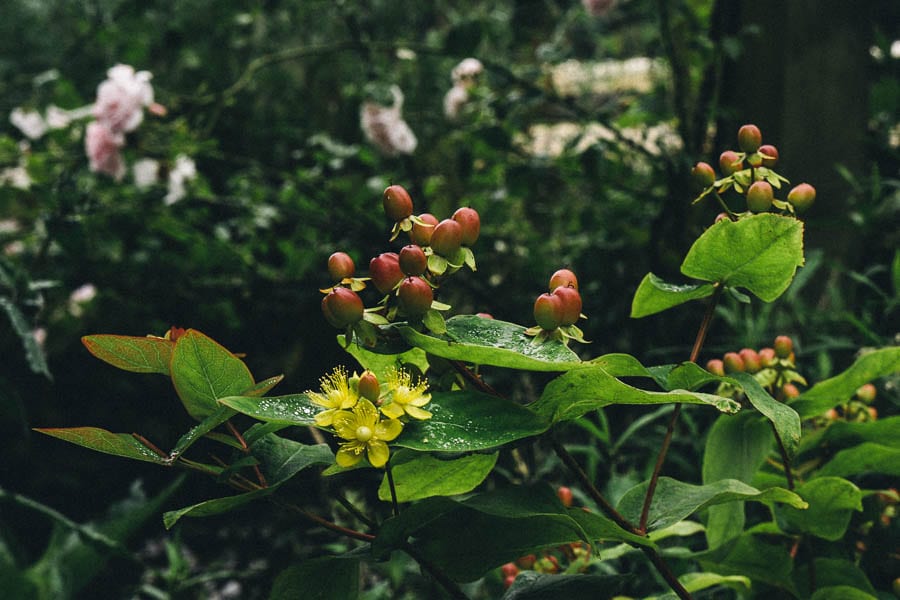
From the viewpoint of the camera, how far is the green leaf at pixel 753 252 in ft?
1.51

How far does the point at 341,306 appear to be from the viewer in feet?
1.35

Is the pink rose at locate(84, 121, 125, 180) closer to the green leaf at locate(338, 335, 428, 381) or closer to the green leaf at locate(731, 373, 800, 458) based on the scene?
the green leaf at locate(338, 335, 428, 381)

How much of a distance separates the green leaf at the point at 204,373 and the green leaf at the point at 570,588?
21 centimetres

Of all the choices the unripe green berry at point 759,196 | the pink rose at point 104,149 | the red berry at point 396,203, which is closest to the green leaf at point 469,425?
the red berry at point 396,203

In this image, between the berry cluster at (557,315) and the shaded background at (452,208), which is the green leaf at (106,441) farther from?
the shaded background at (452,208)

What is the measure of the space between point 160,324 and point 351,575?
159 centimetres

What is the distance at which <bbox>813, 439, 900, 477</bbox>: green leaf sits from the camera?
1.86 ft

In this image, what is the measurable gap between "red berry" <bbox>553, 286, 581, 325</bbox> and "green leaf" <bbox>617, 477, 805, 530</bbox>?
0.42ft

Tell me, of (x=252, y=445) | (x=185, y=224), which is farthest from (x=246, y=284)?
(x=252, y=445)

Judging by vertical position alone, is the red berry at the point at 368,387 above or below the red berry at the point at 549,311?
below

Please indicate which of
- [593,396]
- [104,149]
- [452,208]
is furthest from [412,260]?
[452,208]

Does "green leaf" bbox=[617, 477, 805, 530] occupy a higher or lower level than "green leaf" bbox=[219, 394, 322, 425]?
→ lower

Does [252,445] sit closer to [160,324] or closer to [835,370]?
[835,370]

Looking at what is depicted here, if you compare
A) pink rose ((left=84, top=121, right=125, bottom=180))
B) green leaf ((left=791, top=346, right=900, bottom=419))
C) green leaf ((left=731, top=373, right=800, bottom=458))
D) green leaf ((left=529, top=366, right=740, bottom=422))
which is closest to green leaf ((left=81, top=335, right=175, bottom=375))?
green leaf ((left=529, top=366, right=740, bottom=422))
